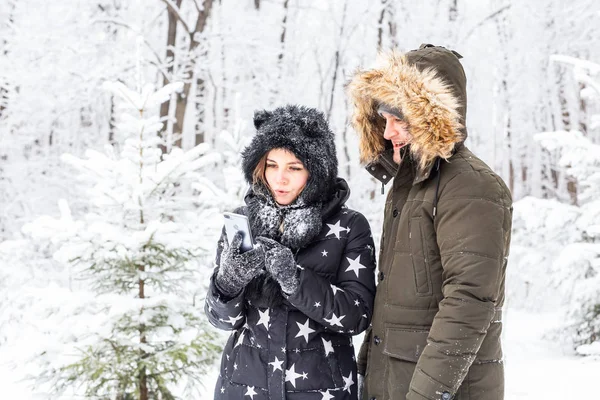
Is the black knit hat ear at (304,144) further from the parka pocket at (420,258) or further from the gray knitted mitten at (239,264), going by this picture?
the parka pocket at (420,258)

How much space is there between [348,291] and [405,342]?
0.42m

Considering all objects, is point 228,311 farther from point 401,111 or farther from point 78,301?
point 78,301

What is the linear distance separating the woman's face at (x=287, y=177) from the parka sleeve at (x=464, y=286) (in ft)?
2.85

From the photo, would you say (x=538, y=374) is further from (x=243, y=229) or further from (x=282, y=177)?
(x=243, y=229)

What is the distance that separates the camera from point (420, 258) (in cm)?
220

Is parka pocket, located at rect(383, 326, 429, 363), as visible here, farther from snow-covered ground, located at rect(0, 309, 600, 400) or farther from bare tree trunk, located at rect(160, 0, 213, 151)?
bare tree trunk, located at rect(160, 0, 213, 151)

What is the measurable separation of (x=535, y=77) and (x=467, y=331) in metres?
20.8

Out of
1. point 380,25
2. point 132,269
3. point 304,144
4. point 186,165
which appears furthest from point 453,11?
point 304,144

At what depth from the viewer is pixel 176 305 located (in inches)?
188

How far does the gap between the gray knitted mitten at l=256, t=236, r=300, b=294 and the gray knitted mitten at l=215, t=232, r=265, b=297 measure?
0.04 meters

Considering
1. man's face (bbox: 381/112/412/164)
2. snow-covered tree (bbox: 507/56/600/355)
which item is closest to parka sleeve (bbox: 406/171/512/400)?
man's face (bbox: 381/112/412/164)

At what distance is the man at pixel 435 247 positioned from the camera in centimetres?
197

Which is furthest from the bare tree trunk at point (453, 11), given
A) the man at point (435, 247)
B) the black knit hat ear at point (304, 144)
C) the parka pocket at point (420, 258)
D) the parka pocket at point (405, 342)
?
the parka pocket at point (405, 342)

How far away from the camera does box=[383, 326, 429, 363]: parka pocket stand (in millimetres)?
2180
